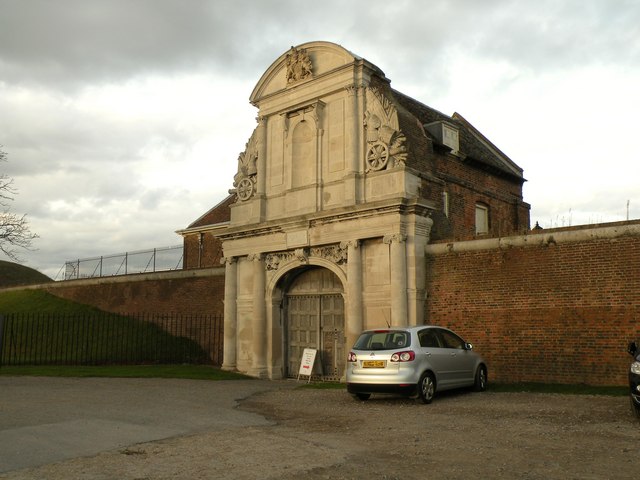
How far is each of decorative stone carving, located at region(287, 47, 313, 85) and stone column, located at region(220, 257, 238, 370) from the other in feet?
21.5

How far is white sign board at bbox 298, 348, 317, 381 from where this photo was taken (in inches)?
737

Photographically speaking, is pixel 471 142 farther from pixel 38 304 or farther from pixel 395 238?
pixel 38 304

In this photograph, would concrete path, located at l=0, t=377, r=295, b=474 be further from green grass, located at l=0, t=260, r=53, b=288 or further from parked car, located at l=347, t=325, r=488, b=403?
green grass, located at l=0, t=260, r=53, b=288

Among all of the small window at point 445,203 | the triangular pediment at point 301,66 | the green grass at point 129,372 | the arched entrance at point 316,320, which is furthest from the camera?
the triangular pediment at point 301,66

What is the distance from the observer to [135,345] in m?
25.5

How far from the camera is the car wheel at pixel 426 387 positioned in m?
12.0

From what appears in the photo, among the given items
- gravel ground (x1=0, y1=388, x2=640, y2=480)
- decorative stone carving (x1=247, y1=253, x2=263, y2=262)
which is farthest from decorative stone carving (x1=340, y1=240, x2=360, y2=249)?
gravel ground (x1=0, y1=388, x2=640, y2=480)

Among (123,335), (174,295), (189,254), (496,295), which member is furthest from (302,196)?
(189,254)

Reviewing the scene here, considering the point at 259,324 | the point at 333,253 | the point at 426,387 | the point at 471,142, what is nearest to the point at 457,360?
the point at 426,387

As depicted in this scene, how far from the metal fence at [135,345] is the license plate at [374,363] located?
42.6ft

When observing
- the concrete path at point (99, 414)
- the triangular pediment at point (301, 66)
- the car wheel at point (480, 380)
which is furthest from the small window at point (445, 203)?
the concrete path at point (99, 414)

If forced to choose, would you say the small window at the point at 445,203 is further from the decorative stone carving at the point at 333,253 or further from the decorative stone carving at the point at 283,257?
the decorative stone carving at the point at 283,257

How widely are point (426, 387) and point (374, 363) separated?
110 cm

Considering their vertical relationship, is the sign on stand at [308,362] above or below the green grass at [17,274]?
below
